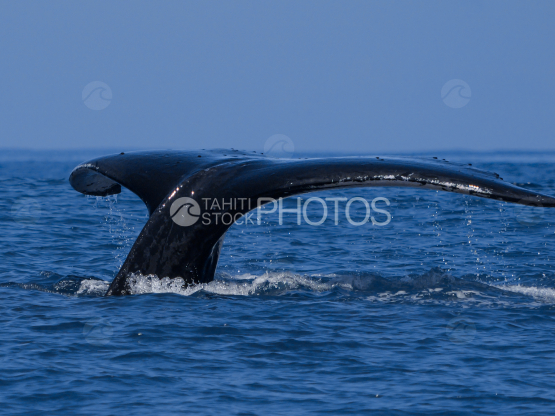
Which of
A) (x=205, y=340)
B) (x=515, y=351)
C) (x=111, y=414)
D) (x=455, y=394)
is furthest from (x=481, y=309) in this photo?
(x=111, y=414)

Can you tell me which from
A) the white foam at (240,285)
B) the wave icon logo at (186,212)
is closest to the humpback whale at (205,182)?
the wave icon logo at (186,212)

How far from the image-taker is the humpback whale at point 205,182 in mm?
7559

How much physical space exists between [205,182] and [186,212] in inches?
15.4

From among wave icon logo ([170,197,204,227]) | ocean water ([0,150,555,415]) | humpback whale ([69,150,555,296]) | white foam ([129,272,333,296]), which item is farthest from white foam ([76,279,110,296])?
wave icon logo ([170,197,204,227])

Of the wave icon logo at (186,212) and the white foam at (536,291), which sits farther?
the white foam at (536,291)

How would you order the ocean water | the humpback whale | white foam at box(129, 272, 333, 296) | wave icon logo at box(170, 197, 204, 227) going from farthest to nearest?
white foam at box(129, 272, 333, 296), wave icon logo at box(170, 197, 204, 227), the humpback whale, the ocean water

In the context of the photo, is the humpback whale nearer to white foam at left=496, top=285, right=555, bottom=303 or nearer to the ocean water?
the ocean water

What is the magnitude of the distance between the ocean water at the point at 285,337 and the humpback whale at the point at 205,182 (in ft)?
1.76

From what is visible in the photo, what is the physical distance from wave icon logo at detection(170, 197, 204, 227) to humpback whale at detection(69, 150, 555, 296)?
11 mm

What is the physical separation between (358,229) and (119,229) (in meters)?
6.26

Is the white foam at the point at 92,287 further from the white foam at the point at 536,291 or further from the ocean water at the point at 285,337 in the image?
the white foam at the point at 536,291

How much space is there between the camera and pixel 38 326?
9016 mm

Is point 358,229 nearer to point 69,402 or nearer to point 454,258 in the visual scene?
point 454,258

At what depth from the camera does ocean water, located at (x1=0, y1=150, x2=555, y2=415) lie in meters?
7.01
